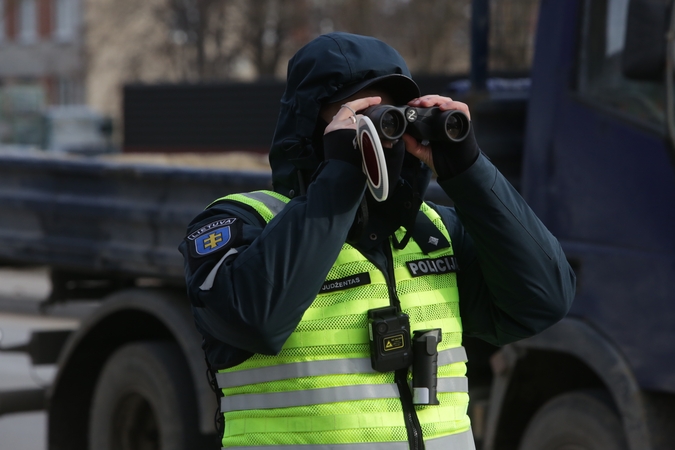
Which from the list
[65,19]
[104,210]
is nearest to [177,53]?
[65,19]

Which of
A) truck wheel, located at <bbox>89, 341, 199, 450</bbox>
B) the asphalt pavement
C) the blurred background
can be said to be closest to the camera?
truck wheel, located at <bbox>89, 341, 199, 450</bbox>

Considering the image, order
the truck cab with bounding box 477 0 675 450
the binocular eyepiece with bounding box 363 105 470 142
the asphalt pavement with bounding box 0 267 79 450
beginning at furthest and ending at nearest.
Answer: the asphalt pavement with bounding box 0 267 79 450
the truck cab with bounding box 477 0 675 450
the binocular eyepiece with bounding box 363 105 470 142

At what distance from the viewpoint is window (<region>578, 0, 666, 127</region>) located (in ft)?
11.1

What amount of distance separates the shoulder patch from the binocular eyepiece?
0.35m

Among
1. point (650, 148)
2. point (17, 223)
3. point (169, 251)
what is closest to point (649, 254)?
point (650, 148)

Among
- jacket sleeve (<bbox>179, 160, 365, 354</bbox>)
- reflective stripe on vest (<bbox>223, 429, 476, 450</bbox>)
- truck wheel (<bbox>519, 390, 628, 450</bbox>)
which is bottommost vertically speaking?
truck wheel (<bbox>519, 390, 628, 450</bbox>)

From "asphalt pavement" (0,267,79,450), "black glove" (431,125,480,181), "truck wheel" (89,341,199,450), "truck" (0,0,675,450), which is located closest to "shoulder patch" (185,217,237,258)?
"black glove" (431,125,480,181)

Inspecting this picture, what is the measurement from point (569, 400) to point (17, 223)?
2.87 m

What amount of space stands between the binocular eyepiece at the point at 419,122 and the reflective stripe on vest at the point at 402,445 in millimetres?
594

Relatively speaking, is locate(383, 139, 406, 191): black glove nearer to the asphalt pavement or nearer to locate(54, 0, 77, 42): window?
the asphalt pavement

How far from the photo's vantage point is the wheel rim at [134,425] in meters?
4.59

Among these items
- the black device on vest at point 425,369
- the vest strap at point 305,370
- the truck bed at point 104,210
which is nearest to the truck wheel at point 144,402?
the truck bed at point 104,210

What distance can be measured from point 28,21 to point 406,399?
52.7 m

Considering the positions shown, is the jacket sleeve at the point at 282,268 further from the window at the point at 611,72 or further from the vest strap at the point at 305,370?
the window at the point at 611,72
